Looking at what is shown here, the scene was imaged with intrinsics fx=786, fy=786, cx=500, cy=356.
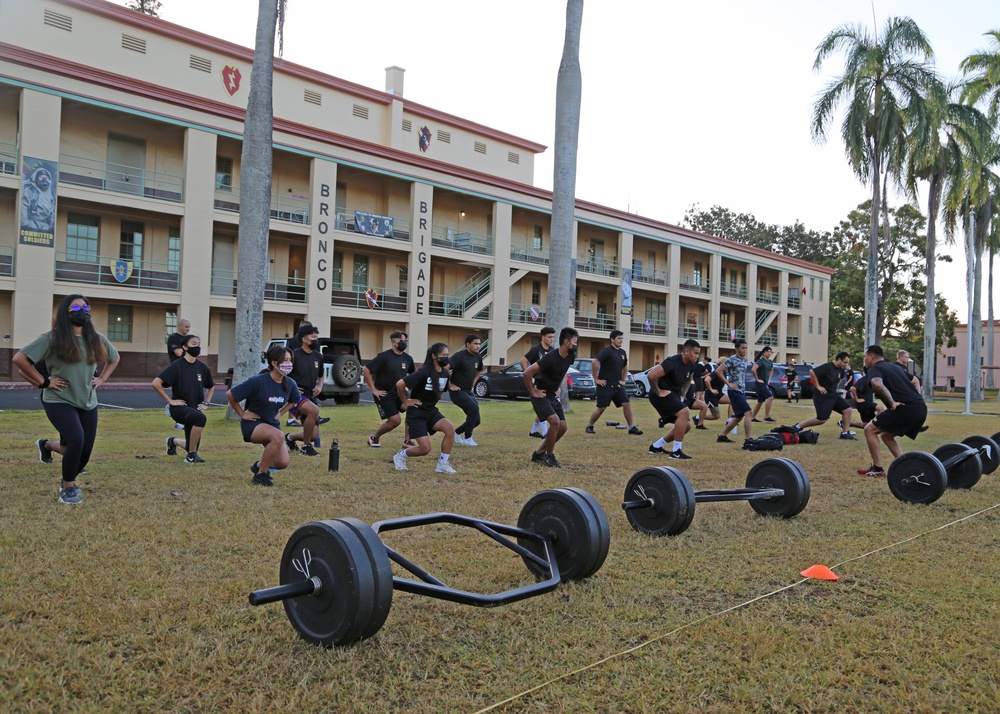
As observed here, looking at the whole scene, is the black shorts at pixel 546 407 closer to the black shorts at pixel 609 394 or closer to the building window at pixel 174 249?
the black shorts at pixel 609 394

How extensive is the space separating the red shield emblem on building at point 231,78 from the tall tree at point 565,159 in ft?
55.1

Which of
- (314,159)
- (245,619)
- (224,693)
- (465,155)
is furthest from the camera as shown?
(465,155)

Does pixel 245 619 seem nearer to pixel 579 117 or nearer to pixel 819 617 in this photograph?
pixel 819 617

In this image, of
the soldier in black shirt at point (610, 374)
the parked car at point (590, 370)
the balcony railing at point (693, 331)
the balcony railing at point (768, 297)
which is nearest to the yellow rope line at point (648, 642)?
the soldier in black shirt at point (610, 374)

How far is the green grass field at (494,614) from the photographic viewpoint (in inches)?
131

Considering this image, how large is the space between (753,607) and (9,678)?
3.70m

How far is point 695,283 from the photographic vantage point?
4950 centimetres

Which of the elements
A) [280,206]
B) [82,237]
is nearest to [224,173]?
[280,206]

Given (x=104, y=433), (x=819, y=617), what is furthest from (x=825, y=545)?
(x=104, y=433)

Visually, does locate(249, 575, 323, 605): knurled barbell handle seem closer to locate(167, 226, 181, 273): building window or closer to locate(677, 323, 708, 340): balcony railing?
locate(167, 226, 181, 273): building window

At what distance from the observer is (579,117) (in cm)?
1969

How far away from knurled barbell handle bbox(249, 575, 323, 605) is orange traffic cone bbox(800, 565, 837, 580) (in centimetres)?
326

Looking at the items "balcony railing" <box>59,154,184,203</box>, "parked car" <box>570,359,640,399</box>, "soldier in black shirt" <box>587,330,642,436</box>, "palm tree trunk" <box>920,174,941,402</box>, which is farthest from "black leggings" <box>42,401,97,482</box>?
"palm tree trunk" <box>920,174,941,402</box>

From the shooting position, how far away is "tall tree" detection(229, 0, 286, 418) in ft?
51.4
